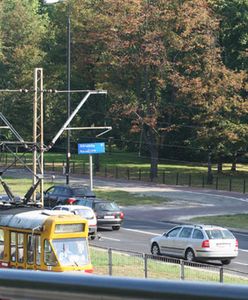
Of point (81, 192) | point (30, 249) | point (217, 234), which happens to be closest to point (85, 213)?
point (217, 234)

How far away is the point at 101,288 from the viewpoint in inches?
65.6

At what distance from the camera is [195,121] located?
6131 cm

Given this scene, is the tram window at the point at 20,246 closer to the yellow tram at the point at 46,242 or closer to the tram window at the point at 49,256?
the yellow tram at the point at 46,242

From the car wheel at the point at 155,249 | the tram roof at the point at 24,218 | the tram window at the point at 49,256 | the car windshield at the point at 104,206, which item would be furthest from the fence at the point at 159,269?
the car windshield at the point at 104,206

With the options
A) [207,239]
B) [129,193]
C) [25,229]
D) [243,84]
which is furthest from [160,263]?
[243,84]

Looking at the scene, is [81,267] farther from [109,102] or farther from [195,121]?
[109,102]

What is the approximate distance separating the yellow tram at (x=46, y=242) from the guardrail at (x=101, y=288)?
58.3 ft

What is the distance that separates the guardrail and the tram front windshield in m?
18.0

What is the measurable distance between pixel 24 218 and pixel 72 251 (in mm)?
1543

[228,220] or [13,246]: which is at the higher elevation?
[13,246]

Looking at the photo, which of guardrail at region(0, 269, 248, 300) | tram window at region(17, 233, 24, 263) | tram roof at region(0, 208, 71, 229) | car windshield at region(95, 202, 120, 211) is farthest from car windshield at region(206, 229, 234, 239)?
guardrail at region(0, 269, 248, 300)

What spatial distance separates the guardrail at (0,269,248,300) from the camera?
156 cm

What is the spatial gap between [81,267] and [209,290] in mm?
18369

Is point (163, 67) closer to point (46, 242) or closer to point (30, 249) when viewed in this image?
point (30, 249)
